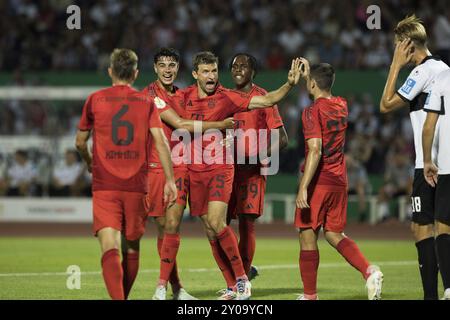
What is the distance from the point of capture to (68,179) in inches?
966

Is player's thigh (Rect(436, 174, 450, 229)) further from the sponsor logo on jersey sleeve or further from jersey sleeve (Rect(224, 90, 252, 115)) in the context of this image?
jersey sleeve (Rect(224, 90, 252, 115))

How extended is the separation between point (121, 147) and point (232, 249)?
219cm

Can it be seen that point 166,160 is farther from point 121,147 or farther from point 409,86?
point 409,86

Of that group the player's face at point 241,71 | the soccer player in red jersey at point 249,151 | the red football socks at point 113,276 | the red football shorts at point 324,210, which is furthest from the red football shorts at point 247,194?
the red football socks at point 113,276

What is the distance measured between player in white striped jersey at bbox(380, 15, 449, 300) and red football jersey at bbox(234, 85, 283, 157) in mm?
2325

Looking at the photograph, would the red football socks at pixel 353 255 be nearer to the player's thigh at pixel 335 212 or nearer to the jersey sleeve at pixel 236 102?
the player's thigh at pixel 335 212

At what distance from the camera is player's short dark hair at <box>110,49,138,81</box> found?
8.75 m

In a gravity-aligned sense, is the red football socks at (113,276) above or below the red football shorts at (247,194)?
below

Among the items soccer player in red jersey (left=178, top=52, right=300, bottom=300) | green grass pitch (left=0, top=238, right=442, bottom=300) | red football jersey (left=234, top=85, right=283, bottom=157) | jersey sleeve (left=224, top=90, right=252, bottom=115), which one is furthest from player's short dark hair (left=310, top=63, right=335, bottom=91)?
green grass pitch (left=0, top=238, right=442, bottom=300)

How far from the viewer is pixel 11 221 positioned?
24.4 metres

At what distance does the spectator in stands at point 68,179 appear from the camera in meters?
24.5

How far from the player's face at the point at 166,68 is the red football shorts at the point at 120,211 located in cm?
237

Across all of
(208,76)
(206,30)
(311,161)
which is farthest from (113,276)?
(206,30)
